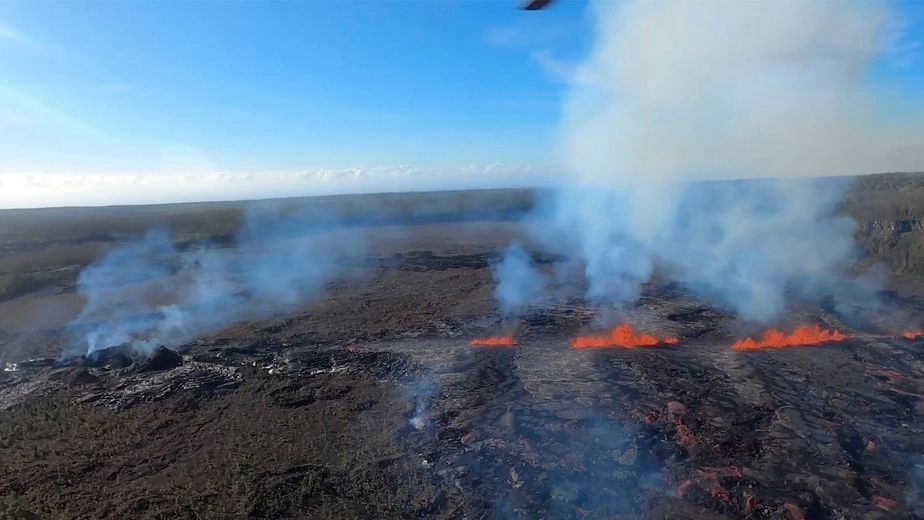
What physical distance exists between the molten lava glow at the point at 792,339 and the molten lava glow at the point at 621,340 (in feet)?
8.16

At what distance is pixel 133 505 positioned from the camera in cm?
1148

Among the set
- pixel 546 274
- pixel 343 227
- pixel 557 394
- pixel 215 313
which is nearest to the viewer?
pixel 557 394

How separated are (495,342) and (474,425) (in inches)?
278

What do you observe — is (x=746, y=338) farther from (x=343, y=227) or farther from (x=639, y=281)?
(x=343, y=227)

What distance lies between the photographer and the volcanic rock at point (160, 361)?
19141mm

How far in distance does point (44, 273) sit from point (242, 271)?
13.2 metres

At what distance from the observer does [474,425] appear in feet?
47.0

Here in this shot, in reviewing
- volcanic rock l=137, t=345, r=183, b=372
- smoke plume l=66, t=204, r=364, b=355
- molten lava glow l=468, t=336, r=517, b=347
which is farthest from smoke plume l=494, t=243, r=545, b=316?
volcanic rock l=137, t=345, r=183, b=372

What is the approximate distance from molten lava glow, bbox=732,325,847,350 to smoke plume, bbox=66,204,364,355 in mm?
21616

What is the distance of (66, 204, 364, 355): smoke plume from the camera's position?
25.1 m

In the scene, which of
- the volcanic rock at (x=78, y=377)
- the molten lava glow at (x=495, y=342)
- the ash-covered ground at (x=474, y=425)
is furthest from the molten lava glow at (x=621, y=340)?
the volcanic rock at (x=78, y=377)

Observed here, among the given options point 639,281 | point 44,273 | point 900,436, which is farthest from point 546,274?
point 44,273

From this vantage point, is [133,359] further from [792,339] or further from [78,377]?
[792,339]

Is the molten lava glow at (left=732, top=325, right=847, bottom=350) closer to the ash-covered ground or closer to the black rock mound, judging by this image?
the ash-covered ground
